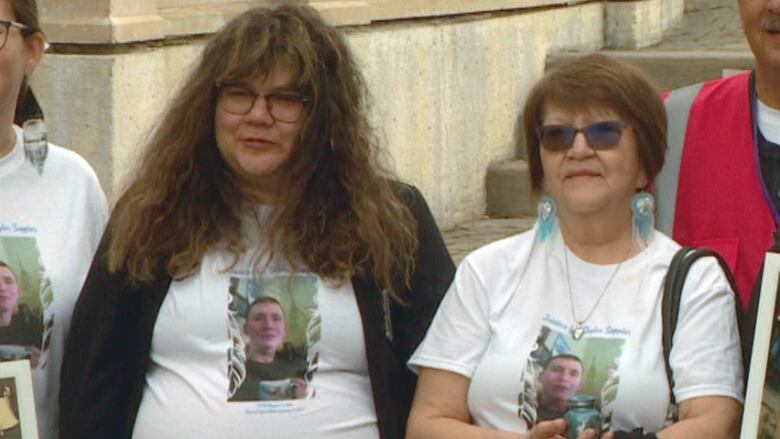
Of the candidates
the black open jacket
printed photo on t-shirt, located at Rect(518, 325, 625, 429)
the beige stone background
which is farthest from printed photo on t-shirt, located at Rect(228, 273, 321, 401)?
the beige stone background

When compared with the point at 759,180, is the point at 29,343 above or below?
below

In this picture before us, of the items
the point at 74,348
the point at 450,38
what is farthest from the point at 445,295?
the point at 450,38

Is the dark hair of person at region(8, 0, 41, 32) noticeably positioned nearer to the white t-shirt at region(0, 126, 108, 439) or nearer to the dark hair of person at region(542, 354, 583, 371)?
the white t-shirt at region(0, 126, 108, 439)

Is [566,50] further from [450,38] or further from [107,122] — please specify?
[107,122]

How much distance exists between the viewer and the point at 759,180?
4355mm

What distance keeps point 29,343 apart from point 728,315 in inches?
59.9

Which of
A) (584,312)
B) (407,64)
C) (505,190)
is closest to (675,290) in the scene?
(584,312)

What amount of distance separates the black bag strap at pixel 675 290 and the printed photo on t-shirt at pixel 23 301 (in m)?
1.36

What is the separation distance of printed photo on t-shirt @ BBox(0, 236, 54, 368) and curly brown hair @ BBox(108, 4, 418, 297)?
168mm

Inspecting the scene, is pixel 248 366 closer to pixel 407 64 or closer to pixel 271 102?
pixel 271 102

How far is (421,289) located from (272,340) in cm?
38

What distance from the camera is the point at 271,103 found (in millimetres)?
4336

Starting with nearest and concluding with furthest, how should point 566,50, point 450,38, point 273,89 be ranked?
1. point 273,89
2. point 450,38
3. point 566,50

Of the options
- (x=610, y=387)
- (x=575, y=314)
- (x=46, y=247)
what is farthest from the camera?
(x=46, y=247)
